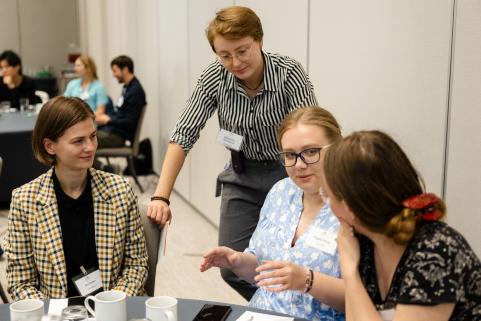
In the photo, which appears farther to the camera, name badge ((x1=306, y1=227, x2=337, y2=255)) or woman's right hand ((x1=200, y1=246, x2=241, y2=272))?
woman's right hand ((x1=200, y1=246, x2=241, y2=272))

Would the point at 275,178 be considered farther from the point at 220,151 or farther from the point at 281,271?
→ the point at 220,151

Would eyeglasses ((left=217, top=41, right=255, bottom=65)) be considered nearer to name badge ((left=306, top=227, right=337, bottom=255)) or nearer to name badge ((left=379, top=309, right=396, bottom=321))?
name badge ((left=306, top=227, right=337, bottom=255))

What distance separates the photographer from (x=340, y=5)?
3.17m

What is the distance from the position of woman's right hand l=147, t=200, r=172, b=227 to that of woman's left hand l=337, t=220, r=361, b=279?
34.5 inches

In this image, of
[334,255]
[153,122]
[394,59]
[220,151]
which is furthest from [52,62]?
[334,255]

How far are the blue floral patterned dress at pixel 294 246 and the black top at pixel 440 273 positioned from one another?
42cm

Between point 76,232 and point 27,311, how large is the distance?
25.8 inches

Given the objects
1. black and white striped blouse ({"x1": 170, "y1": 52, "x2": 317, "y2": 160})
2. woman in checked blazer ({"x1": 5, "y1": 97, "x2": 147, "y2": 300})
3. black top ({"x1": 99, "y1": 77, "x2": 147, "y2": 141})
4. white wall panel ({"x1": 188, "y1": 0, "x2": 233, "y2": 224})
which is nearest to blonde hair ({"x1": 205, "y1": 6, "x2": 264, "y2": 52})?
black and white striped blouse ({"x1": 170, "y1": 52, "x2": 317, "y2": 160})

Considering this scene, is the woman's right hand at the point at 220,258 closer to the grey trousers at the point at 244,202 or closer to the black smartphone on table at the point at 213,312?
the black smartphone on table at the point at 213,312

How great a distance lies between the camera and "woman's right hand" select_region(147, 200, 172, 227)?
2318 mm

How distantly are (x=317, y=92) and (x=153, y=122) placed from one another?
4.41 metres

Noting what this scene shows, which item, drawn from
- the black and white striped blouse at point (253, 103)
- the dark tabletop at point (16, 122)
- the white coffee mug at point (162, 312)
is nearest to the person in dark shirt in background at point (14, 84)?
the dark tabletop at point (16, 122)

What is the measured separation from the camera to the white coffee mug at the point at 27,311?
62.8 inches

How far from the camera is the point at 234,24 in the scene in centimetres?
240
